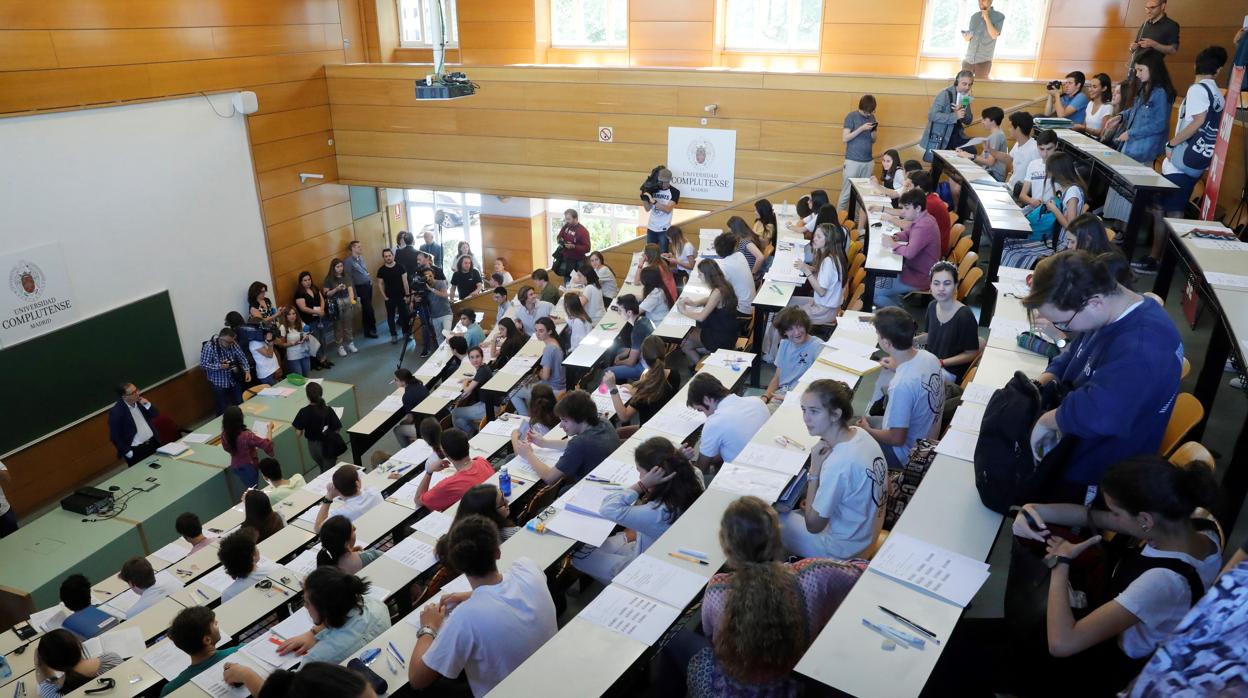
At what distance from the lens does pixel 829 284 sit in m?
6.54

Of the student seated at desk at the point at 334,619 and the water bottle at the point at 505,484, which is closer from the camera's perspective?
the student seated at desk at the point at 334,619

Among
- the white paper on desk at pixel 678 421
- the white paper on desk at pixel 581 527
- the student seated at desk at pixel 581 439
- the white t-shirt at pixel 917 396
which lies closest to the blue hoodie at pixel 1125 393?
the white t-shirt at pixel 917 396

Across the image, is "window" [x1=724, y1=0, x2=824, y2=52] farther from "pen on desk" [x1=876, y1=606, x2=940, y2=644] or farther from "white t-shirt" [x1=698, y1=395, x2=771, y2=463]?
"pen on desk" [x1=876, y1=606, x2=940, y2=644]

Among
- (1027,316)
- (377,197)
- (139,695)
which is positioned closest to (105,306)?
(377,197)

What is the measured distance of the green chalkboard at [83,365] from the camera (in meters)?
8.27

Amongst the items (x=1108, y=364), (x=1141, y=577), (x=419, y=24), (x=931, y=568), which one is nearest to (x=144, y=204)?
(x=419, y=24)

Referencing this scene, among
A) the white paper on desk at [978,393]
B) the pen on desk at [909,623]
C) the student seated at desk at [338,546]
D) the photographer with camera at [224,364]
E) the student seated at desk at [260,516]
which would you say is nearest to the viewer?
the pen on desk at [909,623]

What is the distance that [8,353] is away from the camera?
26.7ft

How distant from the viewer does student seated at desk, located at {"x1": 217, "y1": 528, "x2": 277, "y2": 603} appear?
14.9 ft

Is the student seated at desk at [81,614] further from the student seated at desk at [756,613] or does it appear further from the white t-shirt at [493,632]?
the student seated at desk at [756,613]

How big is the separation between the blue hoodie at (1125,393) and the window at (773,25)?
992cm

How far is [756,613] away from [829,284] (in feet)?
14.7

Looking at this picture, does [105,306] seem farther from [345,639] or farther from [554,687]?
[554,687]

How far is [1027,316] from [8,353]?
932 cm
